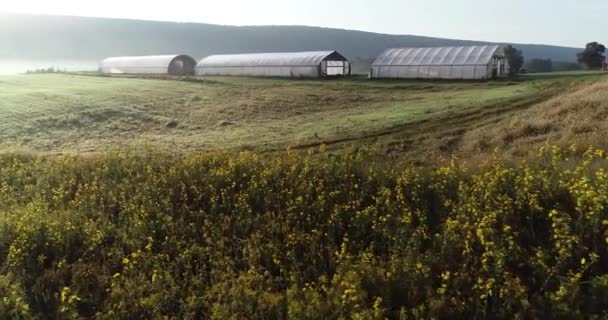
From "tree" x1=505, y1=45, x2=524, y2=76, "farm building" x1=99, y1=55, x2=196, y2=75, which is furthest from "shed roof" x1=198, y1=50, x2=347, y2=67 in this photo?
"tree" x1=505, y1=45, x2=524, y2=76

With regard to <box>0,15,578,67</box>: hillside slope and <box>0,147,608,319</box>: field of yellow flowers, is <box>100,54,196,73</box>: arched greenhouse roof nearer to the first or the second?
<box>0,15,578,67</box>: hillside slope

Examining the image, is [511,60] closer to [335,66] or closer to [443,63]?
[443,63]

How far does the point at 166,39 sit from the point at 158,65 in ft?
270

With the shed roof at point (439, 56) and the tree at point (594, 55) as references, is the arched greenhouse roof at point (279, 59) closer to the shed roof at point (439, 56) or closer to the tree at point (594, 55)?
the shed roof at point (439, 56)

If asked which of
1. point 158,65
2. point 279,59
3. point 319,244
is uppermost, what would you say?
point 279,59

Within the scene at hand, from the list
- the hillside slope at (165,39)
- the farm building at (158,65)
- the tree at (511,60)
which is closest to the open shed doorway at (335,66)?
the tree at (511,60)

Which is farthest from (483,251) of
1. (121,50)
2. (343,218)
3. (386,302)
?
(121,50)

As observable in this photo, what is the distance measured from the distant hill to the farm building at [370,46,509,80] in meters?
32.6

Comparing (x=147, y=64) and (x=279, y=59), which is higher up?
(x=279, y=59)

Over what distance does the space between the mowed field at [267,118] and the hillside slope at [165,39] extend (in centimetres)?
5803

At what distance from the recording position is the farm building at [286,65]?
159 ft

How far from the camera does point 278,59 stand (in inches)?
2039

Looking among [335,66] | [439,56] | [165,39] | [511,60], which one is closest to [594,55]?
[511,60]

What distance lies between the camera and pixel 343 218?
26.4 feet
